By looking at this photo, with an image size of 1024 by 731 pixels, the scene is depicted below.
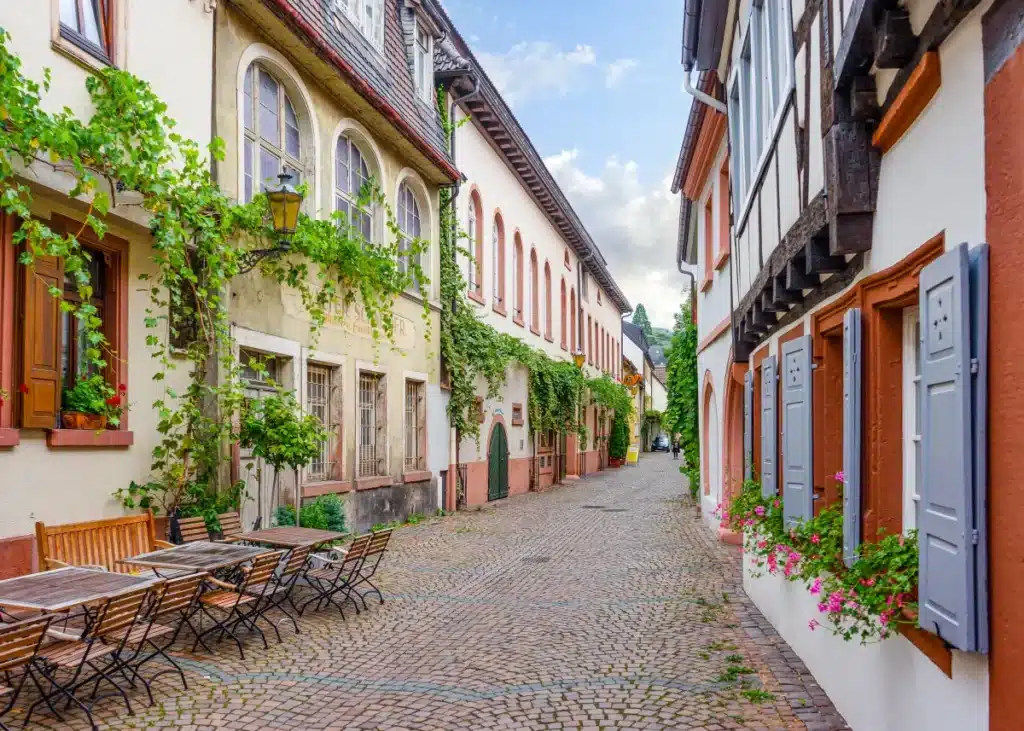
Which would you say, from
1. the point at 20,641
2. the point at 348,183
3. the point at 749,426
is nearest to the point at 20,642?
the point at 20,641

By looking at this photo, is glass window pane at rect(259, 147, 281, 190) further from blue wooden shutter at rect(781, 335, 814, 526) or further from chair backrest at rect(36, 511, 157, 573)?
blue wooden shutter at rect(781, 335, 814, 526)

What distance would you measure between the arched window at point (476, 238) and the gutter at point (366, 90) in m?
2.80

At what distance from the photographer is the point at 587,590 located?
9.18 m

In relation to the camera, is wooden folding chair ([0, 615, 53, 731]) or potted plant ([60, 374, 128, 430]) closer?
wooden folding chair ([0, 615, 53, 731])

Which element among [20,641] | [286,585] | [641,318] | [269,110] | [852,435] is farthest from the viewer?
[641,318]

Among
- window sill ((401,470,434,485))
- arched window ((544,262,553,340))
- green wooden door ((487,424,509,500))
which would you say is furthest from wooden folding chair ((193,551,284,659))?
arched window ((544,262,553,340))

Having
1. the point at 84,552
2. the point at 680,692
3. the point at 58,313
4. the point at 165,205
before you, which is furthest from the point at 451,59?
the point at 680,692

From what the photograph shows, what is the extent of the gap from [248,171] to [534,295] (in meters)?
14.8

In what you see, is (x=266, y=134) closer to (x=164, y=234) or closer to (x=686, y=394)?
(x=164, y=234)

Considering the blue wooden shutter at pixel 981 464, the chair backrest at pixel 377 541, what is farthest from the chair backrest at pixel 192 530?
the blue wooden shutter at pixel 981 464

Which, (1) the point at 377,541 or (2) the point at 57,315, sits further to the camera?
(1) the point at 377,541

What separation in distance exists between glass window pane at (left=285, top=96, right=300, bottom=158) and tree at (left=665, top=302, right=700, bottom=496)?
792 cm

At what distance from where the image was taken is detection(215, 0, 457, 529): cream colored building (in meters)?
10.4

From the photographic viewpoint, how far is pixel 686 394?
1686 cm
